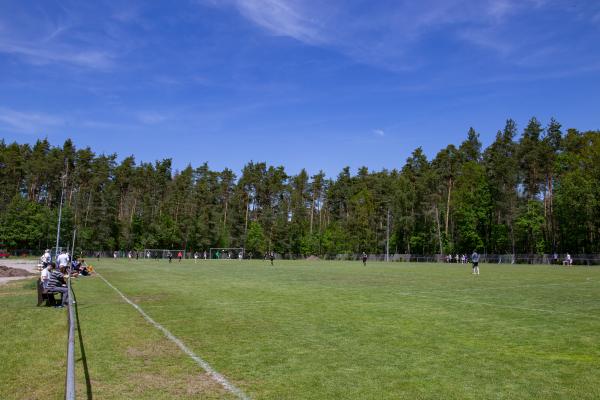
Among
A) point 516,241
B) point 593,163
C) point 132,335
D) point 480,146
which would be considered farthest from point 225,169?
point 132,335

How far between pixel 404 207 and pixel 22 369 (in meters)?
94.5

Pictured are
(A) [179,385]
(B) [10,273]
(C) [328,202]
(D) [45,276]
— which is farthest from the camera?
(C) [328,202]

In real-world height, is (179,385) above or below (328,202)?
below

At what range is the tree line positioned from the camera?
259 ft

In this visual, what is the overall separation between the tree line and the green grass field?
6348 centimetres

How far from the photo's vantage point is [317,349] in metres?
9.26

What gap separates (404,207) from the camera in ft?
323

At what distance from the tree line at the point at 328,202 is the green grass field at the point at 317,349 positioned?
63.5 metres

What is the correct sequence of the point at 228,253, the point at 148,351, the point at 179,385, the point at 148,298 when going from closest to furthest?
the point at 179,385 → the point at 148,351 → the point at 148,298 → the point at 228,253

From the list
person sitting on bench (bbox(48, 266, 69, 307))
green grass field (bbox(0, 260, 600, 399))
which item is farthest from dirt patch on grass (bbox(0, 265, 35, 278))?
person sitting on bench (bbox(48, 266, 69, 307))

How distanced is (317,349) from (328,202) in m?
126

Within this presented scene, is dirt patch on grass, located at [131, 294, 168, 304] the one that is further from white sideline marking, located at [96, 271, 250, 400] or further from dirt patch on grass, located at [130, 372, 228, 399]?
dirt patch on grass, located at [130, 372, 228, 399]

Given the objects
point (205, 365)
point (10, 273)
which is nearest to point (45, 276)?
point (205, 365)

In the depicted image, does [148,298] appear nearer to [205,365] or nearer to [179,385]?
[205,365]
